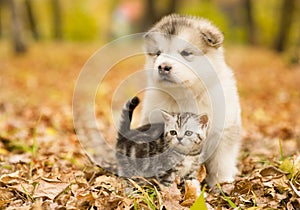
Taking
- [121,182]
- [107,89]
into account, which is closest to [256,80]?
[107,89]

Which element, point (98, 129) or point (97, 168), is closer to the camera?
point (97, 168)

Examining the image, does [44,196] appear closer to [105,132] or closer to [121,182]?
[121,182]

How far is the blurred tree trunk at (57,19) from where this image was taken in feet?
79.3

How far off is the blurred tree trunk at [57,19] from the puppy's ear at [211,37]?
20.9 m

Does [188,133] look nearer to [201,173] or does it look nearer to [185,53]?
[201,173]

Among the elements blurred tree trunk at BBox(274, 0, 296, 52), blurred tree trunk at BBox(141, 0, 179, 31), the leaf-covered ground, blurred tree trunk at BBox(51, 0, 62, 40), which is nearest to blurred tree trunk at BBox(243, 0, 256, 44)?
blurred tree trunk at BBox(274, 0, 296, 52)

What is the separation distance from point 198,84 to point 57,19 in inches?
864

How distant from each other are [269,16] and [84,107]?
1958 cm

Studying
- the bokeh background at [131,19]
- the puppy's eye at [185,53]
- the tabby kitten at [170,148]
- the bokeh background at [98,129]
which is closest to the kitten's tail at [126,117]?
the tabby kitten at [170,148]

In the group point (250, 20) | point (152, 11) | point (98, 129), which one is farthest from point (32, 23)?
point (98, 129)

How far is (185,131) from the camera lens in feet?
11.8

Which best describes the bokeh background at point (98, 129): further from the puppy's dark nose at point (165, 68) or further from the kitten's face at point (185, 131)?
the puppy's dark nose at point (165, 68)

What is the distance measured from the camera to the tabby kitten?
142 inches

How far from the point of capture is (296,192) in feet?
11.1
